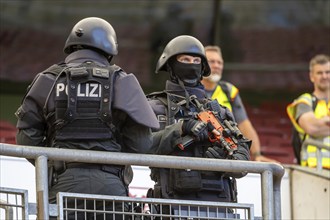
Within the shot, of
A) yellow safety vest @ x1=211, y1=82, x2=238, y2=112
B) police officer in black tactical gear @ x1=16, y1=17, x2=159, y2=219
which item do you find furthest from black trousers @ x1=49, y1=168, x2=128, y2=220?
yellow safety vest @ x1=211, y1=82, x2=238, y2=112

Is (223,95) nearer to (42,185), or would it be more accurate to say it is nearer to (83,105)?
(83,105)

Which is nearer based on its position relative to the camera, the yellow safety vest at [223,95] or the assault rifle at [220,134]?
the assault rifle at [220,134]

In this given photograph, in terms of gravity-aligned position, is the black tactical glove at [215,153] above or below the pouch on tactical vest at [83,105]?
below

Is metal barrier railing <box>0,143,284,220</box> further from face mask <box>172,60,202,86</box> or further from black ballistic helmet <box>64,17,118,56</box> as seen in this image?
face mask <box>172,60,202,86</box>

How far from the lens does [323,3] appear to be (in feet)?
59.0

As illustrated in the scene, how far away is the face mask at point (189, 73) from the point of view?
7.94 m

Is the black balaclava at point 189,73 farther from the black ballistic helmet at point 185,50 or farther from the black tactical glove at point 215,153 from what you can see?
the black tactical glove at point 215,153

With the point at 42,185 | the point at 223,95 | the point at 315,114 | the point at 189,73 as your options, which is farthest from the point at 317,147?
the point at 42,185

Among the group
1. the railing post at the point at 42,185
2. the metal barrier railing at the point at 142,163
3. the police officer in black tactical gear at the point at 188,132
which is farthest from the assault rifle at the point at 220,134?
the railing post at the point at 42,185

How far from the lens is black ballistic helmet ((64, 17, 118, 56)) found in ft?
23.4

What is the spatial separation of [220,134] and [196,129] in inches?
7.0

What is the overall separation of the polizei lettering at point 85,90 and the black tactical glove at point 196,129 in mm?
819

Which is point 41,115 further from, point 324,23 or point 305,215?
point 324,23

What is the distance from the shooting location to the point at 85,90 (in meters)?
6.87
